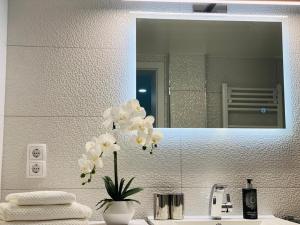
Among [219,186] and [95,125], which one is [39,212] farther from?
[219,186]

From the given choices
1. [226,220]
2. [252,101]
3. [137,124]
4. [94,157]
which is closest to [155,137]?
[137,124]

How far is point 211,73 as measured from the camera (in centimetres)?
171

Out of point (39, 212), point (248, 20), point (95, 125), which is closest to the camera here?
point (39, 212)

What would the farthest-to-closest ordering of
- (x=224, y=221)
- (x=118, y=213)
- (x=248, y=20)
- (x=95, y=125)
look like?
(x=248, y=20) < (x=95, y=125) < (x=224, y=221) < (x=118, y=213)

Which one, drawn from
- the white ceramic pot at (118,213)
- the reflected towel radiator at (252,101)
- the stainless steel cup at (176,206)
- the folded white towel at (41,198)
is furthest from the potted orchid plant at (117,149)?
the reflected towel radiator at (252,101)

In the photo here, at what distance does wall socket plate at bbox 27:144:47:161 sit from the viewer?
5.21 ft

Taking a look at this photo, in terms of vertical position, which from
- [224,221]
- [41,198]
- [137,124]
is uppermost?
[137,124]

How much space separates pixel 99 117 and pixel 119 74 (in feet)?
0.66

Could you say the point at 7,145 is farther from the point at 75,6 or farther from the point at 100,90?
the point at 75,6

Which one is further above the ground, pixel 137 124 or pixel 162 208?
pixel 137 124

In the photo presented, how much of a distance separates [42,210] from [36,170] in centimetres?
36

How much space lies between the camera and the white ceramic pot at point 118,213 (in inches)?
53.0

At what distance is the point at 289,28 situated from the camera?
179 cm

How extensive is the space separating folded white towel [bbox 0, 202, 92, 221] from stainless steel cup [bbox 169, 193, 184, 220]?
1.29ft
